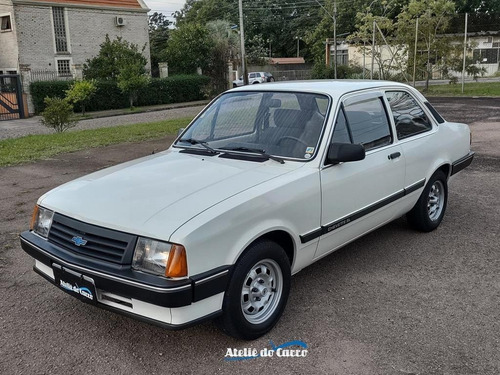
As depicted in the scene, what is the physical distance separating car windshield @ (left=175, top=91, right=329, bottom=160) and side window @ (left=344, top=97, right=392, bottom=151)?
335 millimetres

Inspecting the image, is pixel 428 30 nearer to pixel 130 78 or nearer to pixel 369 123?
pixel 130 78

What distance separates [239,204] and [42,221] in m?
1.51

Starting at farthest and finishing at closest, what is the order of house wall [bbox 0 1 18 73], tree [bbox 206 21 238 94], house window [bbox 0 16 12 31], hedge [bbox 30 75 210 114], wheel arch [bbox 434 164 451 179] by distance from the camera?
1. tree [bbox 206 21 238 94]
2. house window [bbox 0 16 12 31]
3. house wall [bbox 0 1 18 73]
4. hedge [bbox 30 75 210 114]
5. wheel arch [bbox 434 164 451 179]

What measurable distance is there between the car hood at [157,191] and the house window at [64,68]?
3131 cm

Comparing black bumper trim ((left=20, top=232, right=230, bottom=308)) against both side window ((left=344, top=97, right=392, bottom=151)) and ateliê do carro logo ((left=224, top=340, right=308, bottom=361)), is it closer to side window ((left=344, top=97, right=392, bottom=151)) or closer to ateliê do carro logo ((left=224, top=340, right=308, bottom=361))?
ateliê do carro logo ((left=224, top=340, right=308, bottom=361))

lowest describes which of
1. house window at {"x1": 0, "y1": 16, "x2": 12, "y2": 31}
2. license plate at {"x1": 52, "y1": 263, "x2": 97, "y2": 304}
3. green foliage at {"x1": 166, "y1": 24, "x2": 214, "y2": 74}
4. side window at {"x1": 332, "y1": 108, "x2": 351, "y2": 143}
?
license plate at {"x1": 52, "y1": 263, "x2": 97, "y2": 304}

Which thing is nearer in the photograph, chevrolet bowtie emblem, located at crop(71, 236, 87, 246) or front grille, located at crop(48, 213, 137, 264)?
front grille, located at crop(48, 213, 137, 264)

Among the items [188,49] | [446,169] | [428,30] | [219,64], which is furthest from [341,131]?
[219,64]

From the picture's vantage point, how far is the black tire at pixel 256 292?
3.14 m

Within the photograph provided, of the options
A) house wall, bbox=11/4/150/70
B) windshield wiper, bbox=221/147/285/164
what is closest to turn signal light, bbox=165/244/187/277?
windshield wiper, bbox=221/147/285/164

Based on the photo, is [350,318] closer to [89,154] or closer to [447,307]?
[447,307]

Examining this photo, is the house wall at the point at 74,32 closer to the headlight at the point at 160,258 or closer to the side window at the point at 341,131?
the side window at the point at 341,131

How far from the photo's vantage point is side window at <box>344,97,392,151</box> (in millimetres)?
4324

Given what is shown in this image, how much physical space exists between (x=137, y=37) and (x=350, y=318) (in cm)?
3628
